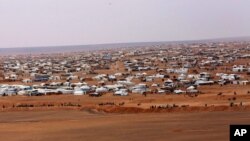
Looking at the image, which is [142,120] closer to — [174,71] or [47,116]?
[47,116]

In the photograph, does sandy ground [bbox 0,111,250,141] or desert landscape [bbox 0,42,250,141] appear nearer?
sandy ground [bbox 0,111,250,141]

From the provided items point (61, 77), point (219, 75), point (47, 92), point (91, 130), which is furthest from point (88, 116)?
point (61, 77)

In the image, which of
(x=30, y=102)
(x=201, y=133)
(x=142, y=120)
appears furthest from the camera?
(x=30, y=102)

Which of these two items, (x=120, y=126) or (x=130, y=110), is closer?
(x=120, y=126)

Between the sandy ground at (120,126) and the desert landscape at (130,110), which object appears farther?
the desert landscape at (130,110)

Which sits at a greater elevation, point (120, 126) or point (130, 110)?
point (120, 126)

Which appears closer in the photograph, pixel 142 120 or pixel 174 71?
pixel 142 120

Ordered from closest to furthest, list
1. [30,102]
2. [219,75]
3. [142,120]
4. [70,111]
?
1. [142,120]
2. [70,111]
3. [30,102]
4. [219,75]
